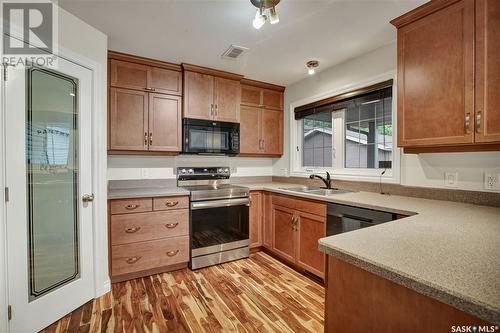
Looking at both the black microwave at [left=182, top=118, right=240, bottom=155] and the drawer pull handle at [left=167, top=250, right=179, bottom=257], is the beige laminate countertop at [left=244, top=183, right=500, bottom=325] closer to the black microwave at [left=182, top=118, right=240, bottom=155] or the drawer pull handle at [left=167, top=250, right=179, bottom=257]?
the drawer pull handle at [left=167, top=250, right=179, bottom=257]

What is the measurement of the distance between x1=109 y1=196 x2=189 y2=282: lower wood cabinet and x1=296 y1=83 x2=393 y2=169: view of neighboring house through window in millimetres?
1872

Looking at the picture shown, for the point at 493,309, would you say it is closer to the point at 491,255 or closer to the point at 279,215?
the point at 491,255

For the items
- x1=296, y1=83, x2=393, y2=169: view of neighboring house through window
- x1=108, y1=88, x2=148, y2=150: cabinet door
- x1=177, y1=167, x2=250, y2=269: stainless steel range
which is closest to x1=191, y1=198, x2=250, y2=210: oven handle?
x1=177, y1=167, x2=250, y2=269: stainless steel range

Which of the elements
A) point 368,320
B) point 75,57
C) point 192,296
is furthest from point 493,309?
point 75,57

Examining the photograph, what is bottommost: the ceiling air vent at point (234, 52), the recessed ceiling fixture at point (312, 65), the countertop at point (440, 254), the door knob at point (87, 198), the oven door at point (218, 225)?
the oven door at point (218, 225)

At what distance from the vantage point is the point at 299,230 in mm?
2537

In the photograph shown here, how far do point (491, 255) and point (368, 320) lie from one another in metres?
0.48

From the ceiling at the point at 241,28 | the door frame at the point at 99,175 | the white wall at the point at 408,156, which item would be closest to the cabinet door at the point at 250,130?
the white wall at the point at 408,156

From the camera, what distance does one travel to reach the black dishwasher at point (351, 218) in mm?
1773

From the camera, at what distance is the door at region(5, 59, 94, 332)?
Answer: 155 centimetres

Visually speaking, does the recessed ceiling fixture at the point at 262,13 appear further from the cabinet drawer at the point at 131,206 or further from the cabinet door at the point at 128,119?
the cabinet drawer at the point at 131,206

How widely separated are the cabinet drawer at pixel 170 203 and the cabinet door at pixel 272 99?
185 centimetres

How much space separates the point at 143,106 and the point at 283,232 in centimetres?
216

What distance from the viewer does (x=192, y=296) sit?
2104mm
